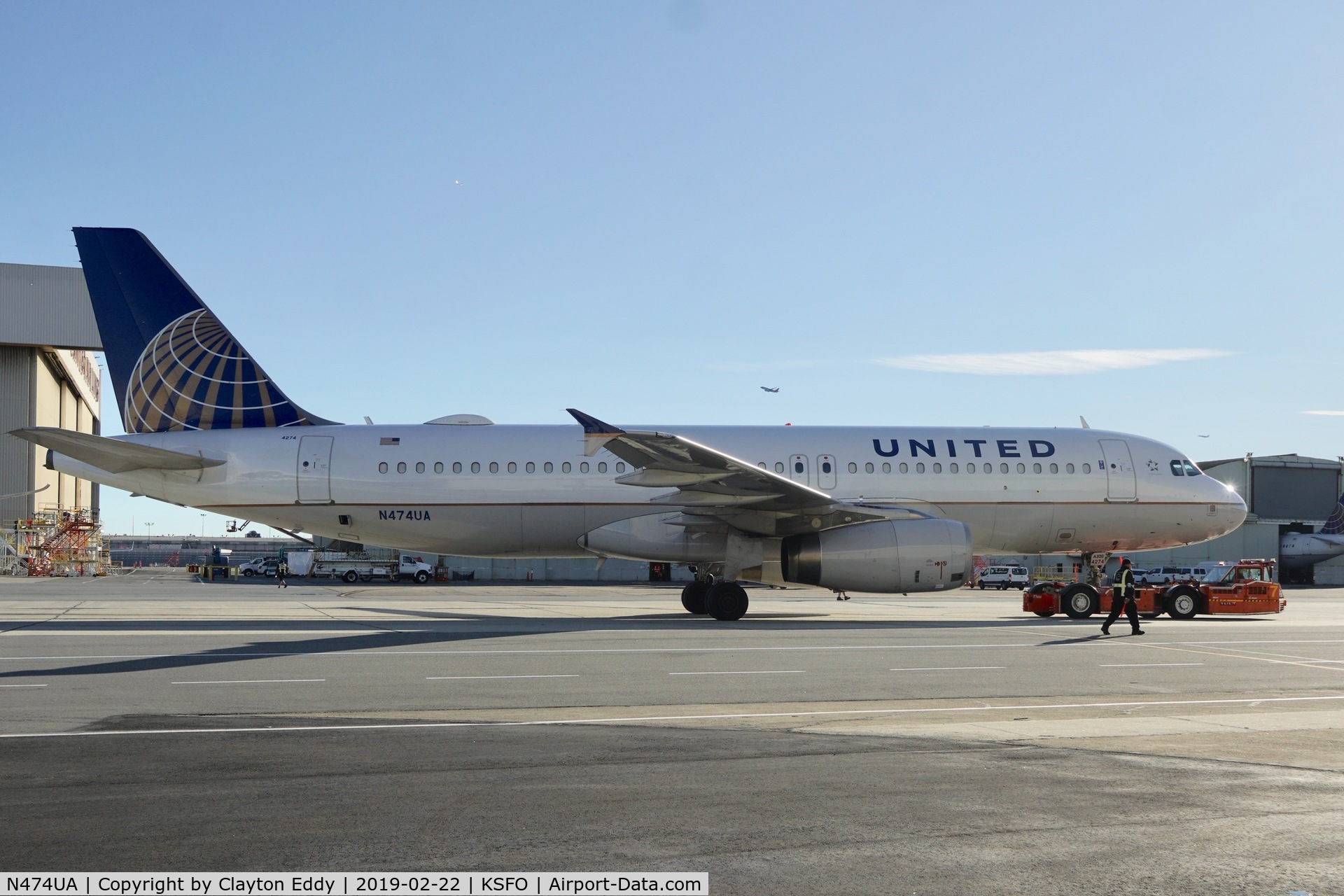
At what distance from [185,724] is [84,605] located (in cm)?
1829

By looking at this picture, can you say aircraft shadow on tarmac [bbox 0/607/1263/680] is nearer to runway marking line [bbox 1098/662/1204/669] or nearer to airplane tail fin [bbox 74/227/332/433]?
runway marking line [bbox 1098/662/1204/669]

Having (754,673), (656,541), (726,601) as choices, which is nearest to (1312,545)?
(726,601)

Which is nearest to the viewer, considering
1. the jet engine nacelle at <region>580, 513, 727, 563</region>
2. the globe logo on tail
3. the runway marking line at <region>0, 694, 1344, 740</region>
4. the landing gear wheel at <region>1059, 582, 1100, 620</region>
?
the runway marking line at <region>0, 694, 1344, 740</region>

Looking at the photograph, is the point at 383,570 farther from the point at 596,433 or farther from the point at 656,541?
the point at 596,433

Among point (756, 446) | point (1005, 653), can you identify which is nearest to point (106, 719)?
point (1005, 653)

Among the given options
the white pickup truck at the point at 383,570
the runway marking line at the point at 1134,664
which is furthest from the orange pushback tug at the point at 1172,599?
the white pickup truck at the point at 383,570

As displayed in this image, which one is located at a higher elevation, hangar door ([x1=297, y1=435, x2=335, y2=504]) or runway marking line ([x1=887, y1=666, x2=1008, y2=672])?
hangar door ([x1=297, y1=435, x2=335, y2=504])

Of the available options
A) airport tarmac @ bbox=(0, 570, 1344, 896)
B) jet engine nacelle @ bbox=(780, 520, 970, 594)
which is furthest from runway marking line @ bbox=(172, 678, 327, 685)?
jet engine nacelle @ bbox=(780, 520, 970, 594)

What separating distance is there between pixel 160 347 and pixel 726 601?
42.2 feet

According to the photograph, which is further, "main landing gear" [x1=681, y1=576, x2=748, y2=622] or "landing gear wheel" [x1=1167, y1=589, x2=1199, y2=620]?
"landing gear wheel" [x1=1167, y1=589, x2=1199, y2=620]

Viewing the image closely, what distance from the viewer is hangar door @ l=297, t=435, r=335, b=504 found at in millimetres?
22328

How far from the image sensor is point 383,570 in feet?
178

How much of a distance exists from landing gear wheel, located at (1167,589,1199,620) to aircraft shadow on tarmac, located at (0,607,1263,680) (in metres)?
2.28

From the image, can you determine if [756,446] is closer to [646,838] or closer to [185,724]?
[185,724]
